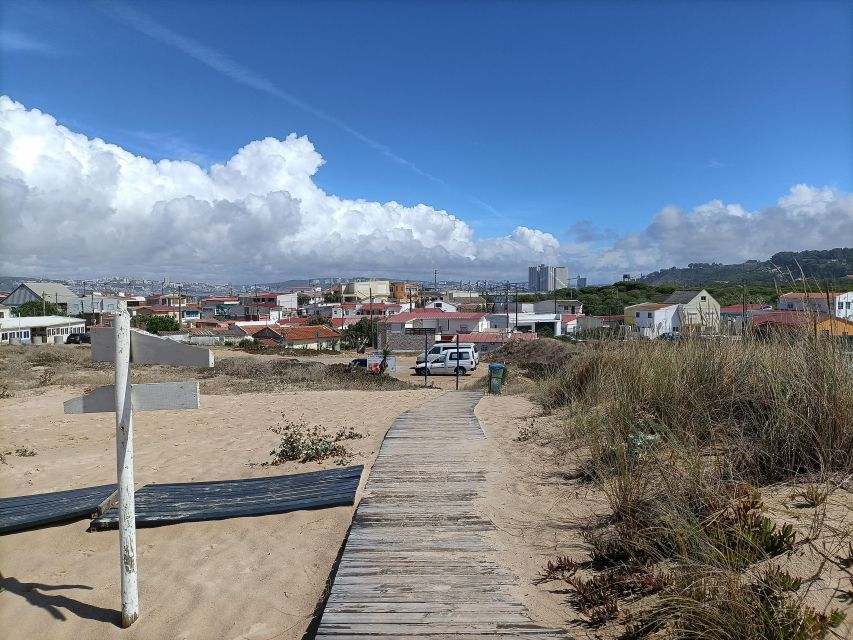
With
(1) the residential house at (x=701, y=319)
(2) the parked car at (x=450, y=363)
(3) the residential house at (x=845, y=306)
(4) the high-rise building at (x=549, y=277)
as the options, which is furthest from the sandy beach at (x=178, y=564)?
(4) the high-rise building at (x=549, y=277)

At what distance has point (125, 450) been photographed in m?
3.52

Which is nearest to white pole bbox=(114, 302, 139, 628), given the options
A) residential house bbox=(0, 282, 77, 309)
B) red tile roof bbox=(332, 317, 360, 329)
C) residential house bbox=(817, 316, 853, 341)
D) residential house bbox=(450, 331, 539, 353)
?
residential house bbox=(817, 316, 853, 341)

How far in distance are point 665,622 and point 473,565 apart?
1.40m

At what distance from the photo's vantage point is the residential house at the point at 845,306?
5.41 meters

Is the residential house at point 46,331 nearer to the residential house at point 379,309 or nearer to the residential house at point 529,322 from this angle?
the residential house at point 379,309

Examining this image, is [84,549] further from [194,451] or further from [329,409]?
[329,409]

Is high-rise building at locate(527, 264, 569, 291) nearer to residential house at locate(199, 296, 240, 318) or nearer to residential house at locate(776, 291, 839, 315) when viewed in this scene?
residential house at locate(199, 296, 240, 318)

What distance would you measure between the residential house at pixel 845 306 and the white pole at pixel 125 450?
6.06m

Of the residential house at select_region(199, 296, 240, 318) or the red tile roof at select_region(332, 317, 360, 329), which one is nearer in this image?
the red tile roof at select_region(332, 317, 360, 329)

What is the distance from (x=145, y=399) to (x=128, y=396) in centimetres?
11

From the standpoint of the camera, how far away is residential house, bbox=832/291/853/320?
541cm

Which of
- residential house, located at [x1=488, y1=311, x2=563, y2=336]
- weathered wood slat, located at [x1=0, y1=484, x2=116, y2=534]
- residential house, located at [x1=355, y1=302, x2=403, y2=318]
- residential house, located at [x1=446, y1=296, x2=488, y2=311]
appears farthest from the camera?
residential house, located at [x1=446, y1=296, x2=488, y2=311]

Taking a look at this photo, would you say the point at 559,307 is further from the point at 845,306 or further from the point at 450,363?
the point at 845,306

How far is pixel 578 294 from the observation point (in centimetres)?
9362
